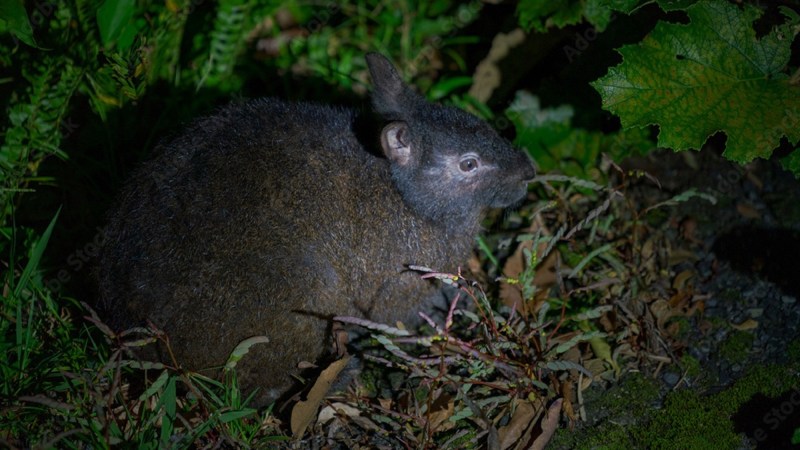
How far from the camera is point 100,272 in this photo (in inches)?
172

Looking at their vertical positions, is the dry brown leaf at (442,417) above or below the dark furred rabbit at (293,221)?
below

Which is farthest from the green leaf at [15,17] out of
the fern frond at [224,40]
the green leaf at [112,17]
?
the fern frond at [224,40]

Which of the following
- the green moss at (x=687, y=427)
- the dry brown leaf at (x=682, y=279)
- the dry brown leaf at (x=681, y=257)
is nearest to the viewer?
the green moss at (x=687, y=427)

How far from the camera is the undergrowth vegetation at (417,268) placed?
4312 mm

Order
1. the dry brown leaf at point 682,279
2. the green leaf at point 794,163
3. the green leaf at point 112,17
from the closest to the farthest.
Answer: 1. the green leaf at point 794,163
2. the green leaf at point 112,17
3. the dry brown leaf at point 682,279

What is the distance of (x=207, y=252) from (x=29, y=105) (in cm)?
220

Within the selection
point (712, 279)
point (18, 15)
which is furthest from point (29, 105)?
point (712, 279)

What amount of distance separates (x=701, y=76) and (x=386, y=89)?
203 cm

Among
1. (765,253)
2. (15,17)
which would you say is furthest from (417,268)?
(765,253)

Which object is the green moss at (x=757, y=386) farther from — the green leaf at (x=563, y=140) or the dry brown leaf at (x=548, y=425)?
the green leaf at (x=563, y=140)

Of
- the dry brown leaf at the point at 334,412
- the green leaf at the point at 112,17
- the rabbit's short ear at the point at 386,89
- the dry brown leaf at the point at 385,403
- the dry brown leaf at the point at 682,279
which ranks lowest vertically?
A: the dry brown leaf at the point at 334,412

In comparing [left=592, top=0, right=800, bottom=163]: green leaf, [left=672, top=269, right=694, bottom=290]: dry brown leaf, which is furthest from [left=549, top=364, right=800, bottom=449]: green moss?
[left=592, top=0, right=800, bottom=163]: green leaf

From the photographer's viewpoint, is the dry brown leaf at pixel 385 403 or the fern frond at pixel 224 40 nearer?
the dry brown leaf at pixel 385 403

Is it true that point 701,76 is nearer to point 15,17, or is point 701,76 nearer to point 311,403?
point 311,403
